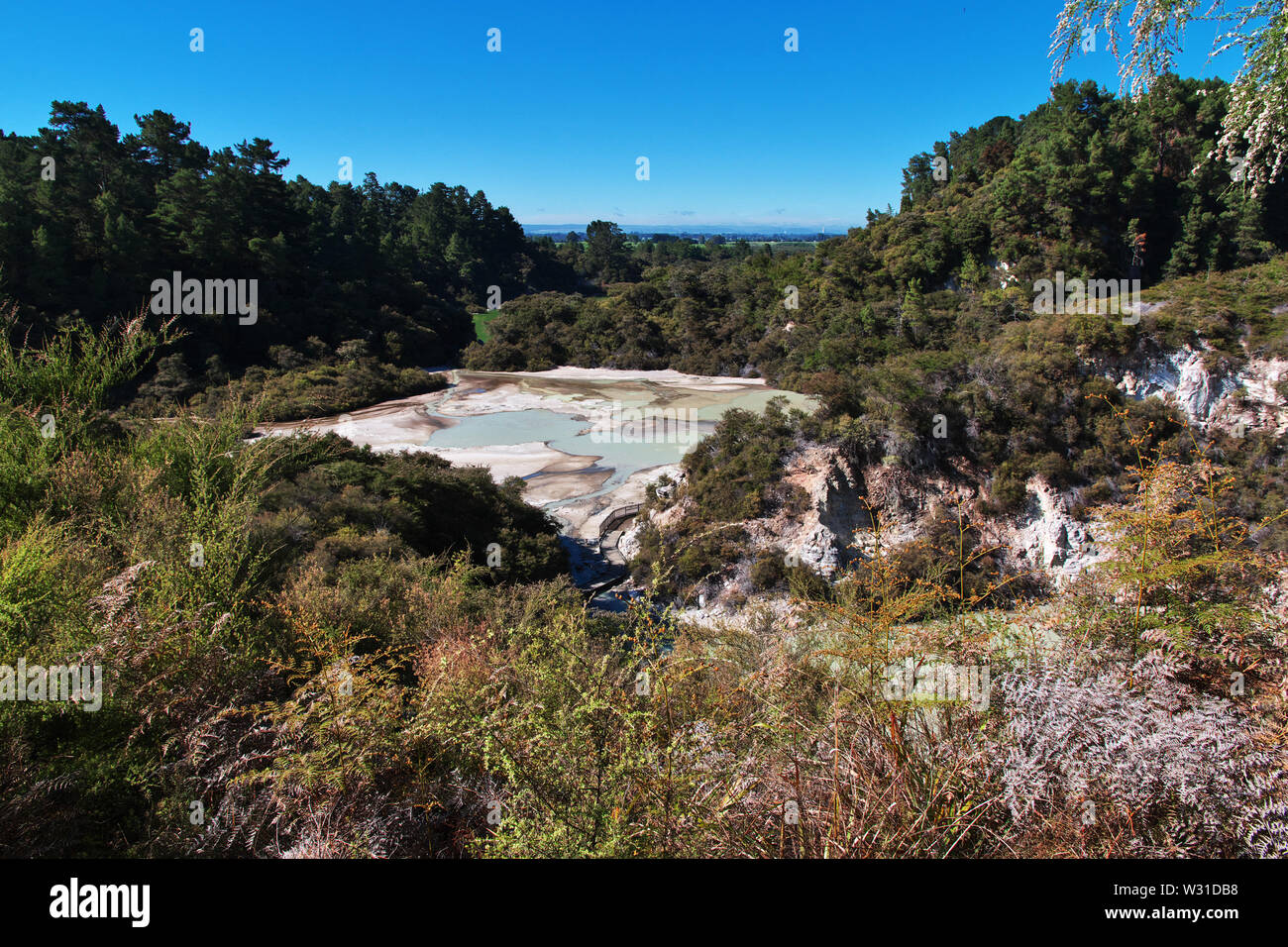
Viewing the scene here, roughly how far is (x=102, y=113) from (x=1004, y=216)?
5116 centimetres

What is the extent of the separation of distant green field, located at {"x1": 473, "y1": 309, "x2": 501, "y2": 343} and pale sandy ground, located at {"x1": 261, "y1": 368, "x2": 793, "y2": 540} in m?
12.4

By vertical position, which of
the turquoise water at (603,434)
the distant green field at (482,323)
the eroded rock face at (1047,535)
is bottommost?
the eroded rock face at (1047,535)

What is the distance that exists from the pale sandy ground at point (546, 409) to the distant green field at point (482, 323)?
40.7ft

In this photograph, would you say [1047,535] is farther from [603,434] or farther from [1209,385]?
[603,434]

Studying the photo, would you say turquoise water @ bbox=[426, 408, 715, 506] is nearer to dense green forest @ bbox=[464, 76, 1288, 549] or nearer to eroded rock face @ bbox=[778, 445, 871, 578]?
dense green forest @ bbox=[464, 76, 1288, 549]

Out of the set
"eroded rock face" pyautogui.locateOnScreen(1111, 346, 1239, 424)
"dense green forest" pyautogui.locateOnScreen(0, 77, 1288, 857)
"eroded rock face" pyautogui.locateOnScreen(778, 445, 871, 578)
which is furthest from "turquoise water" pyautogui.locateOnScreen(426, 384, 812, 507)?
"eroded rock face" pyautogui.locateOnScreen(1111, 346, 1239, 424)

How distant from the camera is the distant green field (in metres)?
51.1

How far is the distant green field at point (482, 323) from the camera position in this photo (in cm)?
5109

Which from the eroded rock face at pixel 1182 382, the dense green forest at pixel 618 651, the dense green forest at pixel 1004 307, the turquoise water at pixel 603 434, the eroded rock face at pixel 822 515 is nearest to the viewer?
the dense green forest at pixel 618 651

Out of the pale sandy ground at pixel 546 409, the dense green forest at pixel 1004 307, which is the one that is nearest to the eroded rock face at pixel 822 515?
the dense green forest at pixel 1004 307

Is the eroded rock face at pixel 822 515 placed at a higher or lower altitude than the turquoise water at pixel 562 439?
lower

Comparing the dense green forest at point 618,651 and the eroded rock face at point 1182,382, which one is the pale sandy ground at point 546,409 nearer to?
the dense green forest at point 618,651

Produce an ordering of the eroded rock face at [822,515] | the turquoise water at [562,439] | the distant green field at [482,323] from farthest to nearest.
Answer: the distant green field at [482,323], the turquoise water at [562,439], the eroded rock face at [822,515]

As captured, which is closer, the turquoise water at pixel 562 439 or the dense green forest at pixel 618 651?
the dense green forest at pixel 618 651
